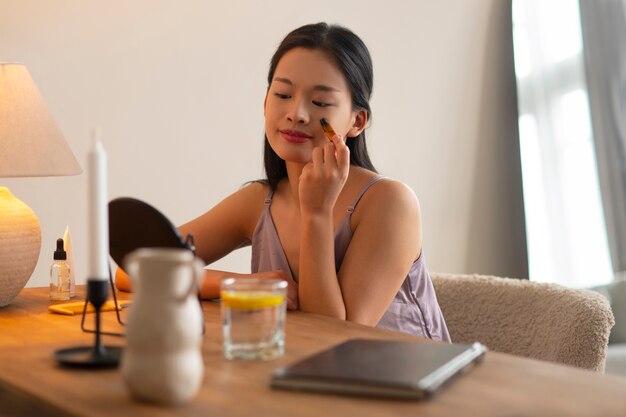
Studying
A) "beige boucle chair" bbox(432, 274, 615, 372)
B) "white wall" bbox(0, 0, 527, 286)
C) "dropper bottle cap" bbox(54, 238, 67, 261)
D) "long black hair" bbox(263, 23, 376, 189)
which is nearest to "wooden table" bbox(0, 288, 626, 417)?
"dropper bottle cap" bbox(54, 238, 67, 261)

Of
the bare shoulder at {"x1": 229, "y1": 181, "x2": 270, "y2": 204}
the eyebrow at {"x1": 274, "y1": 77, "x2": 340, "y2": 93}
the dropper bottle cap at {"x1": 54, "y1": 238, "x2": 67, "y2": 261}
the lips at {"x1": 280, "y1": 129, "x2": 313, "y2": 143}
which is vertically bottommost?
the dropper bottle cap at {"x1": 54, "y1": 238, "x2": 67, "y2": 261}

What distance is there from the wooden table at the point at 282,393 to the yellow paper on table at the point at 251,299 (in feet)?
0.22

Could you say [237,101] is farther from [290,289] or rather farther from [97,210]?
[97,210]

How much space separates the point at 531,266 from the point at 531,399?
3026 millimetres

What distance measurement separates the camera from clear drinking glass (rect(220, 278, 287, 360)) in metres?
1.18

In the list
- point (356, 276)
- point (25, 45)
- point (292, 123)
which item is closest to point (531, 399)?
point (356, 276)

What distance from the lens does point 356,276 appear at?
177 centimetres

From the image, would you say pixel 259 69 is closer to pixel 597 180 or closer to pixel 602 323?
pixel 597 180

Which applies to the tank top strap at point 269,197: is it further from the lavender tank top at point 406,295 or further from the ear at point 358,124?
the ear at point 358,124

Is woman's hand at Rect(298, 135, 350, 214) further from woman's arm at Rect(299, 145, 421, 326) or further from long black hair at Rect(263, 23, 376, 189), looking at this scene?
long black hair at Rect(263, 23, 376, 189)

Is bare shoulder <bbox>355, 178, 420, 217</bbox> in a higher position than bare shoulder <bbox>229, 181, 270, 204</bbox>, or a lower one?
lower

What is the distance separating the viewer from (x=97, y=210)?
3.45 feet

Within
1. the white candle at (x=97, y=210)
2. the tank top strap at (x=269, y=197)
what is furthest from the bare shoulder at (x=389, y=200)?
the white candle at (x=97, y=210)

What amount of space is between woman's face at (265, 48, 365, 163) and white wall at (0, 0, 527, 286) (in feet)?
3.65
